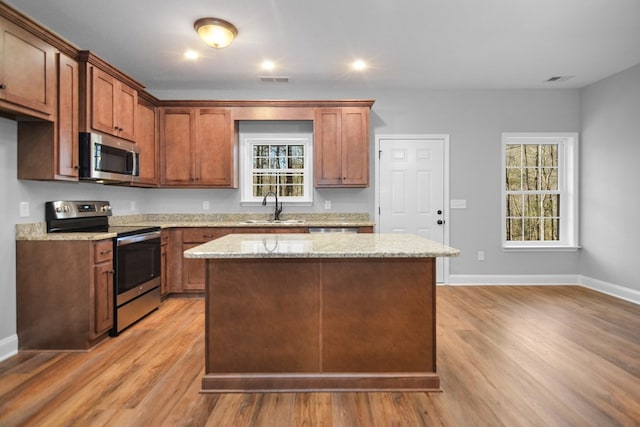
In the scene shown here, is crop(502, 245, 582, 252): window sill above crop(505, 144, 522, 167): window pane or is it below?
below

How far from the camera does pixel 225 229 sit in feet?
13.1

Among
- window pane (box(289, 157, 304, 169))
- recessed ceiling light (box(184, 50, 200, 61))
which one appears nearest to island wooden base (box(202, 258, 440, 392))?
recessed ceiling light (box(184, 50, 200, 61))

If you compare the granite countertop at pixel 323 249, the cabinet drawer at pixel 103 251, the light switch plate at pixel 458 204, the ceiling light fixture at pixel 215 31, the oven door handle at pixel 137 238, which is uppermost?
the ceiling light fixture at pixel 215 31

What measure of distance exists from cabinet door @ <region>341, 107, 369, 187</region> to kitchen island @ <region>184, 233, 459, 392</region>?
7.77 feet

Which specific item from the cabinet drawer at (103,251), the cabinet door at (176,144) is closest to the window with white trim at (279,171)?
the cabinet door at (176,144)

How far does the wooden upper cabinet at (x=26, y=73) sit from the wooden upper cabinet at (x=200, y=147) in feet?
5.54

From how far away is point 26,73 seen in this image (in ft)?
7.68

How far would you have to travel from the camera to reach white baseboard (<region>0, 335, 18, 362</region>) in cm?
246

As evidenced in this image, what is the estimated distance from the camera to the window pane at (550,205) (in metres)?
4.82

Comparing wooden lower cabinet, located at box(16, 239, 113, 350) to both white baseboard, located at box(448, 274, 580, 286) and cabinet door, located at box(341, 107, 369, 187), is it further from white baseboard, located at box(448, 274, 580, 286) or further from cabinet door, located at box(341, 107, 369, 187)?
white baseboard, located at box(448, 274, 580, 286)

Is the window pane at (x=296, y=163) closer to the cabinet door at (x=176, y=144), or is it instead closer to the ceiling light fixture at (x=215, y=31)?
the cabinet door at (x=176, y=144)

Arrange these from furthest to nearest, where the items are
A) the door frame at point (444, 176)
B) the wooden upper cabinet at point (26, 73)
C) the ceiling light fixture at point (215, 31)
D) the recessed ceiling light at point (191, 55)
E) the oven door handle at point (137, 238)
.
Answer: the door frame at point (444, 176), the recessed ceiling light at point (191, 55), the oven door handle at point (137, 238), the ceiling light fixture at point (215, 31), the wooden upper cabinet at point (26, 73)

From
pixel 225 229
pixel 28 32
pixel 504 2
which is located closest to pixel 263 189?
pixel 225 229

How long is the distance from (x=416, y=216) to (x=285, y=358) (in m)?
3.19
